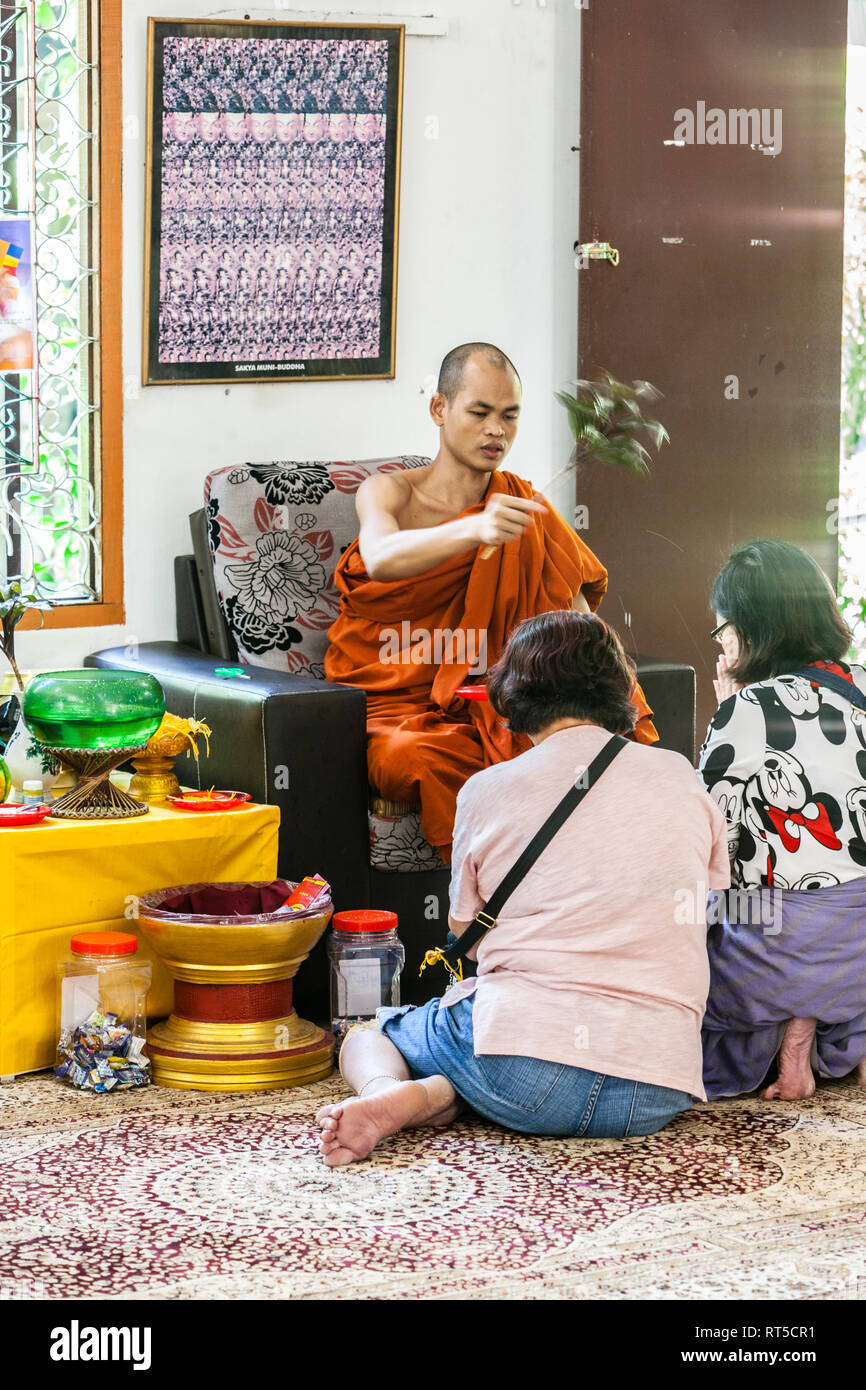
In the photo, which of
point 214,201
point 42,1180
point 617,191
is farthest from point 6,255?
point 42,1180

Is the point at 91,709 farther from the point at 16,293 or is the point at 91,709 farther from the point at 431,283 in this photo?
the point at 431,283

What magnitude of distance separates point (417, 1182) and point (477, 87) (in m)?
2.88

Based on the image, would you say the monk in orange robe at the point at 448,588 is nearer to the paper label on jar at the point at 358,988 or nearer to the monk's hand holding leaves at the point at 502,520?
the monk's hand holding leaves at the point at 502,520

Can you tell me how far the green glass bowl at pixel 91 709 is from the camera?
2793 millimetres

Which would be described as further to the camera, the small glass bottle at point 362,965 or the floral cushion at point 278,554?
the floral cushion at point 278,554

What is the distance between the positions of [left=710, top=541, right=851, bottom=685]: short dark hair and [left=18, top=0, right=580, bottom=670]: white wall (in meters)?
1.56

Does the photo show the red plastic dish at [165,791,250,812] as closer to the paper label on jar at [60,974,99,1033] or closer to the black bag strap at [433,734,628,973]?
the paper label on jar at [60,974,99,1033]

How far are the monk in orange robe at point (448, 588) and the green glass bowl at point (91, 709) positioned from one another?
437 mm

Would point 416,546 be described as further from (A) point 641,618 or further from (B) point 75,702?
(A) point 641,618

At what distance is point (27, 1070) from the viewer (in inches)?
105

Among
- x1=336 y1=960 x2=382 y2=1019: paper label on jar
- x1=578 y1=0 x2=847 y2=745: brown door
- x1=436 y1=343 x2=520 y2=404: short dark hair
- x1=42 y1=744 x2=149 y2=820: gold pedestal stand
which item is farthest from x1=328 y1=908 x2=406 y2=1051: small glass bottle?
x1=578 y1=0 x2=847 y2=745: brown door

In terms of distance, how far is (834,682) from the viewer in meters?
2.60

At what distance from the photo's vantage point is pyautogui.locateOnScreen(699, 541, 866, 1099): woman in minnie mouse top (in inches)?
100

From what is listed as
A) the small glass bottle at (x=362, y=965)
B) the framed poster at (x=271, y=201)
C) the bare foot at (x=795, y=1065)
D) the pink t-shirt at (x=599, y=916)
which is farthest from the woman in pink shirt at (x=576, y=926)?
the framed poster at (x=271, y=201)
